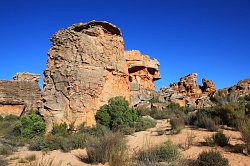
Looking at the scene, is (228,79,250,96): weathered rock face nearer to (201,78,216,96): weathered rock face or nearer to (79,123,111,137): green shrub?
(201,78,216,96): weathered rock face

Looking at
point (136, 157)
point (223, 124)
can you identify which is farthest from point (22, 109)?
point (136, 157)

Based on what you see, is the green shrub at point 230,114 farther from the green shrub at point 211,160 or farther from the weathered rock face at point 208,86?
the weathered rock face at point 208,86

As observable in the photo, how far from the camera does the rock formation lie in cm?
1401

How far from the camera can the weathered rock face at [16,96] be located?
91.6 feet

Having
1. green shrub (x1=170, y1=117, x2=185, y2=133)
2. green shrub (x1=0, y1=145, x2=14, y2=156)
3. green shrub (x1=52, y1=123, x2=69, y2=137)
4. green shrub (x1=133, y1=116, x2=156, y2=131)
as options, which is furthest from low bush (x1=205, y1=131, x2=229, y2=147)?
green shrub (x1=0, y1=145, x2=14, y2=156)

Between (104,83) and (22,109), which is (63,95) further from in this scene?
(22,109)

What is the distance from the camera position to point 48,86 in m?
14.5

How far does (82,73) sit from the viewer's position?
1468 centimetres

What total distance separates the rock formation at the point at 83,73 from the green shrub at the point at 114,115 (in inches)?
18.0

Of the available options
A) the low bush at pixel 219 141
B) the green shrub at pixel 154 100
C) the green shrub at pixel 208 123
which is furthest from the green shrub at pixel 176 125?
the green shrub at pixel 154 100

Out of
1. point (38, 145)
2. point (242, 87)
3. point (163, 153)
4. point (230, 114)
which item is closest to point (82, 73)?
point (38, 145)

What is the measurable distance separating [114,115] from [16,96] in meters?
17.8

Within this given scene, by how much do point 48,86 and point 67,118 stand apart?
2099mm

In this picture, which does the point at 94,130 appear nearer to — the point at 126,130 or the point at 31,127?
the point at 126,130
